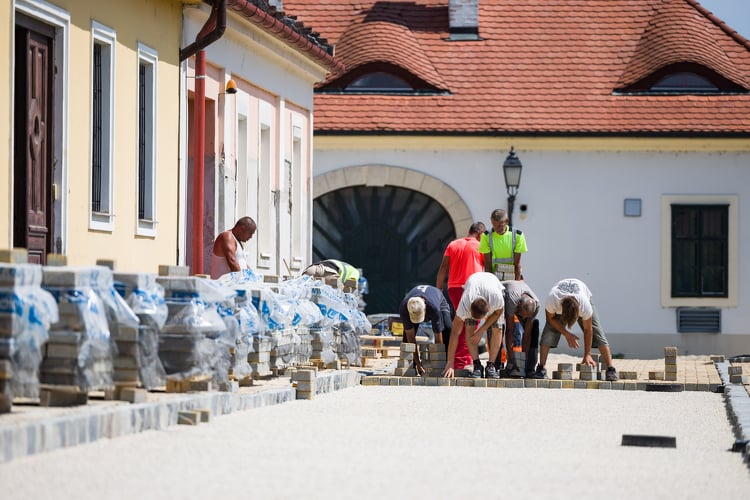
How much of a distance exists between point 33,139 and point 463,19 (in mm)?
18761

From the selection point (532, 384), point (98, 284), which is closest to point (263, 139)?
point (532, 384)

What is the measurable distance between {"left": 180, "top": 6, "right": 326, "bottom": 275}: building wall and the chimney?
20.5 feet

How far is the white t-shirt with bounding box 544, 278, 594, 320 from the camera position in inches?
690

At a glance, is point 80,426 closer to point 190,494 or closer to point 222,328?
point 190,494

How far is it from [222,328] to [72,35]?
13.9ft

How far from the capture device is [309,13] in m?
32.8

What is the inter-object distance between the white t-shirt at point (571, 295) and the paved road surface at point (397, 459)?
3426 mm

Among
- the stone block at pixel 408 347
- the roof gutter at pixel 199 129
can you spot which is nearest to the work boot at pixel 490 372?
the stone block at pixel 408 347

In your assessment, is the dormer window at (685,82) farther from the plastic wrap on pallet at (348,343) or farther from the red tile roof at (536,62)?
the plastic wrap on pallet at (348,343)

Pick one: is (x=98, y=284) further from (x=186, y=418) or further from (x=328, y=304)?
(x=328, y=304)

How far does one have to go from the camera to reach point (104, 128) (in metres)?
16.3

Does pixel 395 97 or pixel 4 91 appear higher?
pixel 395 97

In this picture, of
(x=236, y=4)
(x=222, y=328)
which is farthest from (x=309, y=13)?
(x=222, y=328)

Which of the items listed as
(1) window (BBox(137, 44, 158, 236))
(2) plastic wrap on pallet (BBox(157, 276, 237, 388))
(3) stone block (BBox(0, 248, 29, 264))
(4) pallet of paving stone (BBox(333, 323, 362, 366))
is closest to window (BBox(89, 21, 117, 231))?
(1) window (BBox(137, 44, 158, 236))
